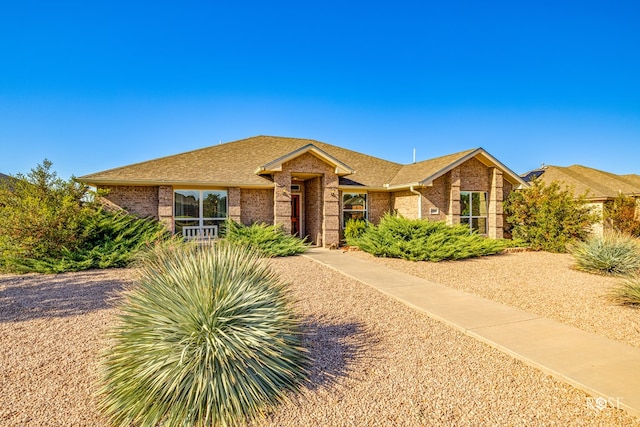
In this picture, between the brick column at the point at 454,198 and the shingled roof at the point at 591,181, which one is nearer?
the brick column at the point at 454,198

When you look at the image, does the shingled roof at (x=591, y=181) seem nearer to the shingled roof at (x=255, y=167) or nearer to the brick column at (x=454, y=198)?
the shingled roof at (x=255, y=167)

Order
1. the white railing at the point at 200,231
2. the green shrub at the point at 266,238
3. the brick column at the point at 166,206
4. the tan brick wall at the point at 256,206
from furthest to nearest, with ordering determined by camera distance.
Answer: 1. the tan brick wall at the point at 256,206
2. the white railing at the point at 200,231
3. the brick column at the point at 166,206
4. the green shrub at the point at 266,238

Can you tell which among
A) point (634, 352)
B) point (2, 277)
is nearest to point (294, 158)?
point (2, 277)

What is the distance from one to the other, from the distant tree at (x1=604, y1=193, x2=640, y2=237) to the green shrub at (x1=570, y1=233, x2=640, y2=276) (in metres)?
9.82

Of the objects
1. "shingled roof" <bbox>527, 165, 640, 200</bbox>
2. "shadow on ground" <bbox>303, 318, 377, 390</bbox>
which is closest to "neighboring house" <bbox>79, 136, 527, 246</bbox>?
"shingled roof" <bbox>527, 165, 640, 200</bbox>

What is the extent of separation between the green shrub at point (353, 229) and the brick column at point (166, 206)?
26.9ft

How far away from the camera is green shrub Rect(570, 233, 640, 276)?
10.4 meters

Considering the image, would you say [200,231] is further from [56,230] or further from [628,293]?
[628,293]

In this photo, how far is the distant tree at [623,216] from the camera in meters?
18.7

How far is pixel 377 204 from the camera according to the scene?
18344 millimetres

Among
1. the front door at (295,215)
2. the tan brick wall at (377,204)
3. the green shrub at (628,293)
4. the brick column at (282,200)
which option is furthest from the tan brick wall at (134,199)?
the green shrub at (628,293)

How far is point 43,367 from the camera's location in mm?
4344

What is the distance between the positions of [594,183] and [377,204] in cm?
1560

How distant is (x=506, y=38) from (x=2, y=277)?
21645 millimetres
